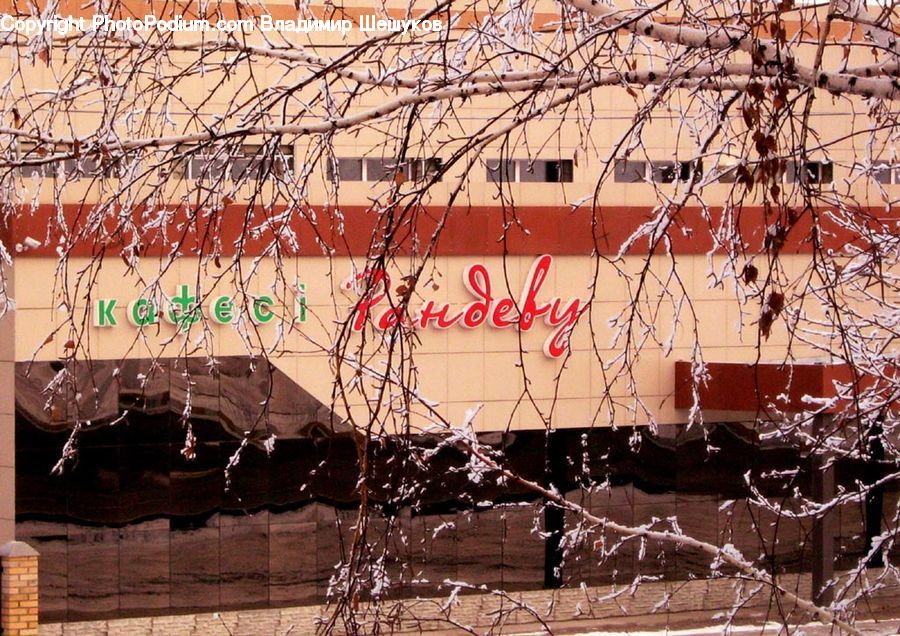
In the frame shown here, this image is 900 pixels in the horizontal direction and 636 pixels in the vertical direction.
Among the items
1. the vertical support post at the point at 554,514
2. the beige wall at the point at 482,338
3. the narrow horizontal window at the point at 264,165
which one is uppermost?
the narrow horizontal window at the point at 264,165

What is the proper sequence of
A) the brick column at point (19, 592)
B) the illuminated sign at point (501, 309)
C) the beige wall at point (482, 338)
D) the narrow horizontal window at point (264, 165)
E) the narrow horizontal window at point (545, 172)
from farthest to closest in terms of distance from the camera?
the narrow horizontal window at point (545, 172)
the illuminated sign at point (501, 309)
the beige wall at point (482, 338)
the brick column at point (19, 592)
the narrow horizontal window at point (264, 165)

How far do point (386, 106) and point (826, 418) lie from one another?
1550 centimetres

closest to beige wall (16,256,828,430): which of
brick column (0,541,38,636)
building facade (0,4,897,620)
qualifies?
building facade (0,4,897,620)

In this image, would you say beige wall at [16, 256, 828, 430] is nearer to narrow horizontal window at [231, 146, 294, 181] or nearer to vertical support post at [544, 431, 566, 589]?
vertical support post at [544, 431, 566, 589]

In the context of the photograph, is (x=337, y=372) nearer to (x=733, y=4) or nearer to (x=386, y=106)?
(x=386, y=106)

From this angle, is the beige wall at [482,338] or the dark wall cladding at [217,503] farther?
the beige wall at [482,338]

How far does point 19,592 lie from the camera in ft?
45.8

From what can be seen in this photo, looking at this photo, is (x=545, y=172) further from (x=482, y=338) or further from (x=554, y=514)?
(x=554, y=514)

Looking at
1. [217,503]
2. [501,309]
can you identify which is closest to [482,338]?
[501,309]

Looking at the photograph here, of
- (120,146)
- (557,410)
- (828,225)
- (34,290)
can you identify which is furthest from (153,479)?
(120,146)

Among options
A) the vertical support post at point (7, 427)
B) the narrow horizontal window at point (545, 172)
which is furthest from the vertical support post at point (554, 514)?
the vertical support post at point (7, 427)

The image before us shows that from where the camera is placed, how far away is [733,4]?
157 inches

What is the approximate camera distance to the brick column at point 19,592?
45.6ft

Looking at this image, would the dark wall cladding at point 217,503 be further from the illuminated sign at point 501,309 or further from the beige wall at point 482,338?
the illuminated sign at point 501,309
